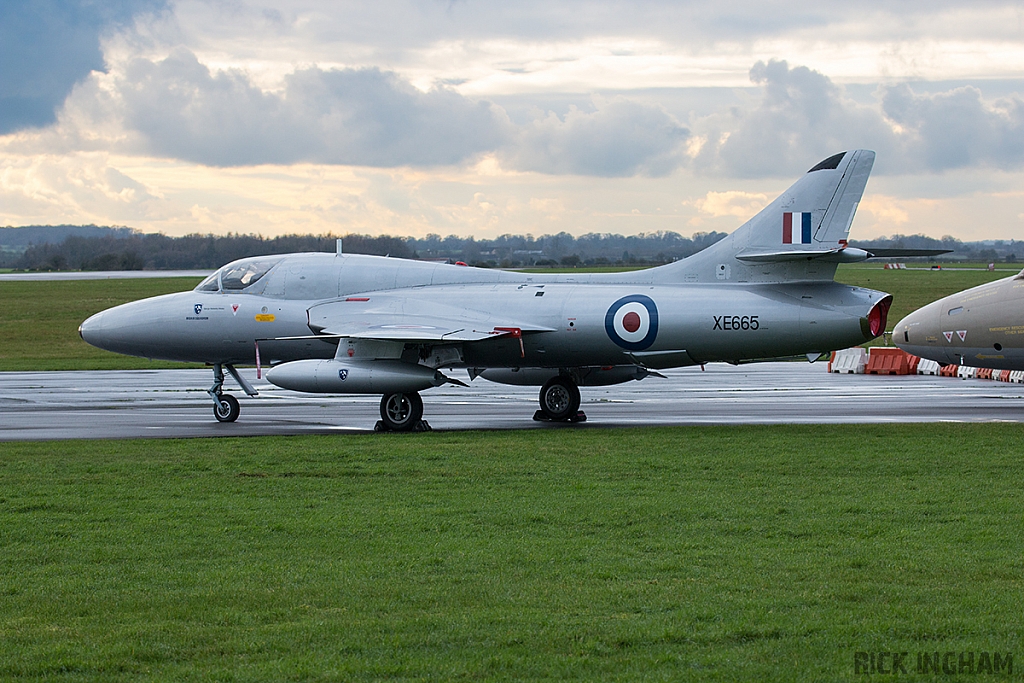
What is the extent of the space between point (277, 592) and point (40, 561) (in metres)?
2.38

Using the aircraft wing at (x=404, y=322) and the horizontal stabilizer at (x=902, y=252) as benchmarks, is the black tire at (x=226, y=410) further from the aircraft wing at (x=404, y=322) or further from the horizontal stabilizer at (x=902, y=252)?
the horizontal stabilizer at (x=902, y=252)

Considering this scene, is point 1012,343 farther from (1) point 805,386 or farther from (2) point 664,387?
(2) point 664,387

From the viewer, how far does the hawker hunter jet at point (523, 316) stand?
61.3 feet

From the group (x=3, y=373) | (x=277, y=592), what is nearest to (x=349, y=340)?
(x=277, y=592)

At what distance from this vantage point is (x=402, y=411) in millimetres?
19766

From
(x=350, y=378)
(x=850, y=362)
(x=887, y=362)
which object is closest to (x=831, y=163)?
(x=350, y=378)

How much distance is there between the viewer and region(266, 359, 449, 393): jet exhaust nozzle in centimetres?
1914

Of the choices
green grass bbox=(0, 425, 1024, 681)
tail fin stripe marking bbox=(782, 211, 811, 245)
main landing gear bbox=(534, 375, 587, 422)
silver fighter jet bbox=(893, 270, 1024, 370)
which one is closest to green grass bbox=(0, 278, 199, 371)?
main landing gear bbox=(534, 375, 587, 422)

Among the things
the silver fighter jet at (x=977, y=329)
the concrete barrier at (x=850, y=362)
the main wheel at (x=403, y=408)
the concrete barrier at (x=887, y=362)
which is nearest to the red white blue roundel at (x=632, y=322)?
the main wheel at (x=403, y=408)

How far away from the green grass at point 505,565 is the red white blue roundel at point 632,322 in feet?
16.7

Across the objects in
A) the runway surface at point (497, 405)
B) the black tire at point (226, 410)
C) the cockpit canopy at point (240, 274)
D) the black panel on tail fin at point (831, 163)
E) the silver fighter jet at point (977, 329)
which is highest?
the black panel on tail fin at point (831, 163)

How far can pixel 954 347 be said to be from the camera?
22.6 meters

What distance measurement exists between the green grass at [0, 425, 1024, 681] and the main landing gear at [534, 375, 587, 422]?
7.08 m

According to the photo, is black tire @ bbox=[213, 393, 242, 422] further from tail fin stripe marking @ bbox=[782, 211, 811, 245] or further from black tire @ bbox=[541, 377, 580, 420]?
tail fin stripe marking @ bbox=[782, 211, 811, 245]
